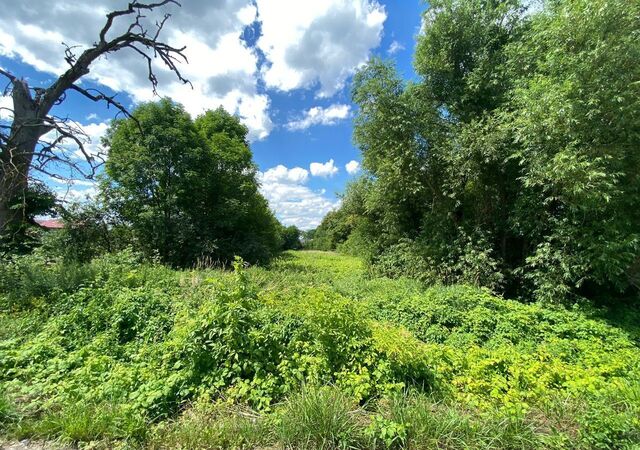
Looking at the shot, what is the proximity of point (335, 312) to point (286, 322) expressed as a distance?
987 millimetres

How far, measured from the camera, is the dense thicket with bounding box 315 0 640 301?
5.66 m

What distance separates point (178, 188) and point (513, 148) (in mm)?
12186

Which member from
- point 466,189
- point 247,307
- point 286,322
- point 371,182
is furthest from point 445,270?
point 247,307

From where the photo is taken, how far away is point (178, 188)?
40.8ft

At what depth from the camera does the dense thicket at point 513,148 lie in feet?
18.6

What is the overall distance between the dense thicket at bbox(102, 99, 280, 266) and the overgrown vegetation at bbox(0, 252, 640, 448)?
23.6 ft

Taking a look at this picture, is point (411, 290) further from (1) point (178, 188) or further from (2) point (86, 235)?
(2) point (86, 235)

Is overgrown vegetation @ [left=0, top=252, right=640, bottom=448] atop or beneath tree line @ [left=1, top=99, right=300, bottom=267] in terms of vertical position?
beneath

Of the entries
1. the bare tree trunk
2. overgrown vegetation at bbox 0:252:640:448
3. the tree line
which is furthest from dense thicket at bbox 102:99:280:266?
overgrown vegetation at bbox 0:252:640:448

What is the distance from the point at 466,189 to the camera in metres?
9.15

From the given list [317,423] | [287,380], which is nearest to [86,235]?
[287,380]

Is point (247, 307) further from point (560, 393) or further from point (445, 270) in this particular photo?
point (445, 270)

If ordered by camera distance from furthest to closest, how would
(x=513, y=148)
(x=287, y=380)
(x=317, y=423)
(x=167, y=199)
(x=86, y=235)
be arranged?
1. (x=167, y=199)
2. (x=86, y=235)
3. (x=513, y=148)
4. (x=287, y=380)
5. (x=317, y=423)

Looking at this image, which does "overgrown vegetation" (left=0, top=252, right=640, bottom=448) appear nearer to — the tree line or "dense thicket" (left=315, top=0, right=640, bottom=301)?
"dense thicket" (left=315, top=0, right=640, bottom=301)
